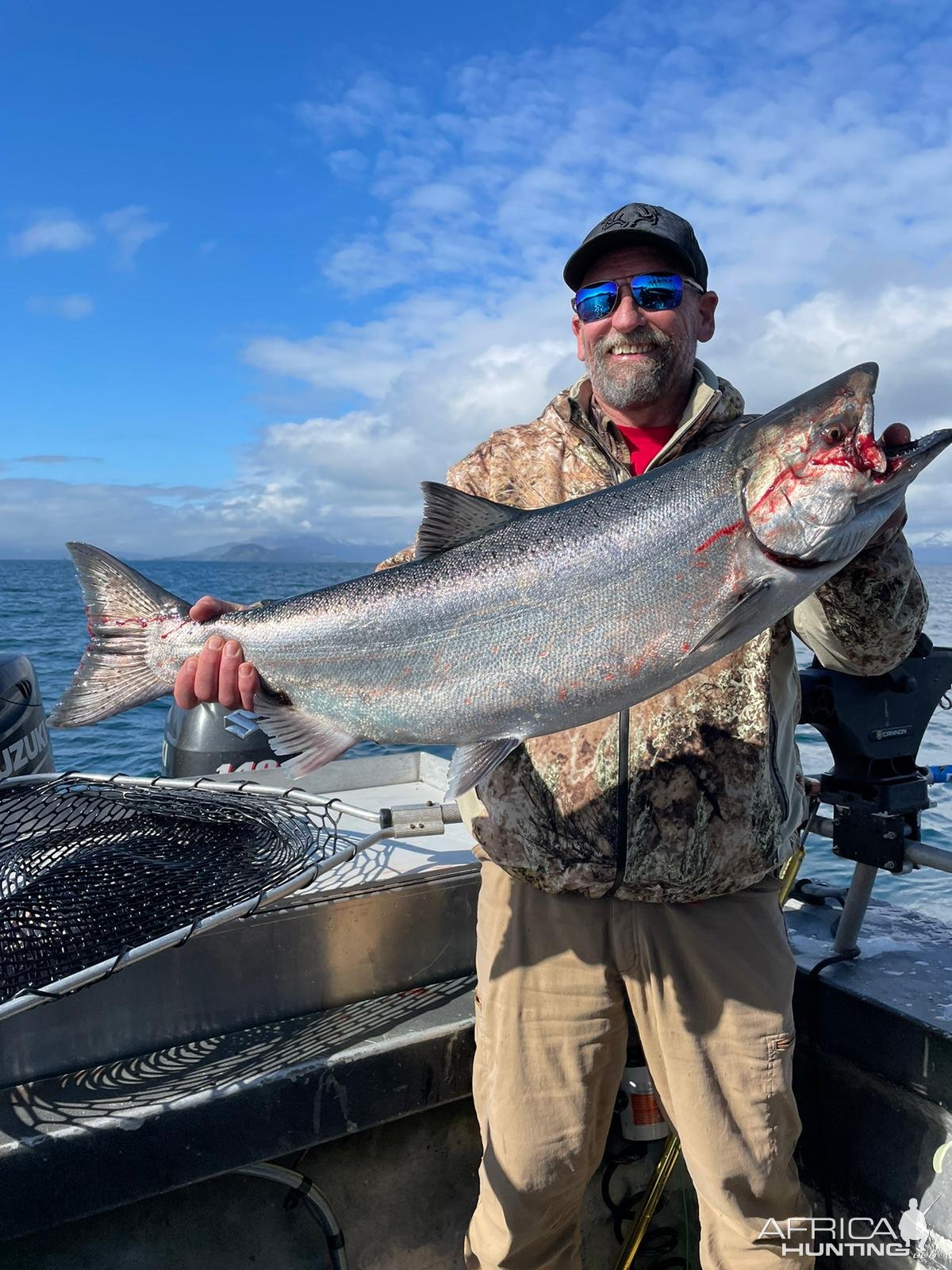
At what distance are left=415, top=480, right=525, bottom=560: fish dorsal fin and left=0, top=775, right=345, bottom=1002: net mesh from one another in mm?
1263

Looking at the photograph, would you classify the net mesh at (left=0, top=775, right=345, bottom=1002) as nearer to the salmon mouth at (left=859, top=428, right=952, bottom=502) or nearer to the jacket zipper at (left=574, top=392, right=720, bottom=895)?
the jacket zipper at (left=574, top=392, right=720, bottom=895)

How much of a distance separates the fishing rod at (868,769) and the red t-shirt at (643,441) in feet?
3.80

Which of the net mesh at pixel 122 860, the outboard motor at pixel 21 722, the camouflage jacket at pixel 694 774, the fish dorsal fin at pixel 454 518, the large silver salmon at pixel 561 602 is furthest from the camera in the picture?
the outboard motor at pixel 21 722

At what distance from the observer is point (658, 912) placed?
10.7 feet

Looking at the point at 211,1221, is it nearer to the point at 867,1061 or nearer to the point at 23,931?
the point at 23,931

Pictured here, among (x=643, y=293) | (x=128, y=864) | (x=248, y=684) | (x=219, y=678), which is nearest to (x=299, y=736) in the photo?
(x=248, y=684)

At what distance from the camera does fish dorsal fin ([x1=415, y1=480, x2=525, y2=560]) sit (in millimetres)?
3277

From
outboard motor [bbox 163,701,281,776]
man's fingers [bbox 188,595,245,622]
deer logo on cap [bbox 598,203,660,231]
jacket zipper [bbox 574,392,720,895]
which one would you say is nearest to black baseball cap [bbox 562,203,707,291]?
deer logo on cap [bbox 598,203,660,231]

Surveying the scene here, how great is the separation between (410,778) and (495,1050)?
3.08 meters

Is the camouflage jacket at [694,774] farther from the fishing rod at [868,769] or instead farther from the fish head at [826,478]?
the fishing rod at [868,769]

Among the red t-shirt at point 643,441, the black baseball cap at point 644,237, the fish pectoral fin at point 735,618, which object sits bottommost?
the fish pectoral fin at point 735,618

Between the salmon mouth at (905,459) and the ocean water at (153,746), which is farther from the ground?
the salmon mouth at (905,459)

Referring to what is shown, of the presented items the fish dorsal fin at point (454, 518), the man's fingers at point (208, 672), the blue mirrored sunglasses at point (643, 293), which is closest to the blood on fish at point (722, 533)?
the fish dorsal fin at point (454, 518)

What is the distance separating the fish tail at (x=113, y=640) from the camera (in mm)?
3543
